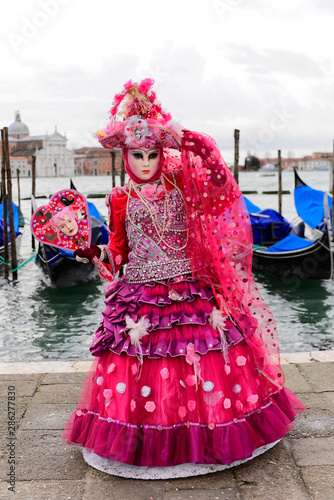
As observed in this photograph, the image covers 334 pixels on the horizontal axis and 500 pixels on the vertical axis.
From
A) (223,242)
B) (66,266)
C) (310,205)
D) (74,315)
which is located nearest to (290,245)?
(310,205)

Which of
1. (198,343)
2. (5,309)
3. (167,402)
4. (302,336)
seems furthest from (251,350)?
(5,309)

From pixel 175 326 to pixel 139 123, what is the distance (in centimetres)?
87

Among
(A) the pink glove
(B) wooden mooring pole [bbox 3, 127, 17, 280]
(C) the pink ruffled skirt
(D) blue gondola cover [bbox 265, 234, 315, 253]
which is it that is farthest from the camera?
(D) blue gondola cover [bbox 265, 234, 315, 253]

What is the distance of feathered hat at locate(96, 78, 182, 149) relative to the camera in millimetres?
2381

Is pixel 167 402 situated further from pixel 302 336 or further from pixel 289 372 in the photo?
pixel 302 336

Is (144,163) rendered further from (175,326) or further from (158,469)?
(158,469)

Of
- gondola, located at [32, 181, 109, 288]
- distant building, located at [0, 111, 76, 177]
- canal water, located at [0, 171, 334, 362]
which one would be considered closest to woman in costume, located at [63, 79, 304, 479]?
canal water, located at [0, 171, 334, 362]

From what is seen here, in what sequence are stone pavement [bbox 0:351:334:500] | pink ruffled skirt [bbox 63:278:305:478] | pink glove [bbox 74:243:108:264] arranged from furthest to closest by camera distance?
1. pink glove [bbox 74:243:108:264]
2. pink ruffled skirt [bbox 63:278:305:478]
3. stone pavement [bbox 0:351:334:500]

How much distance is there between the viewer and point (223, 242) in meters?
2.38

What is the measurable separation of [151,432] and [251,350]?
1.76 feet

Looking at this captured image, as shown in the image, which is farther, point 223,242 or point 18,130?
point 18,130
